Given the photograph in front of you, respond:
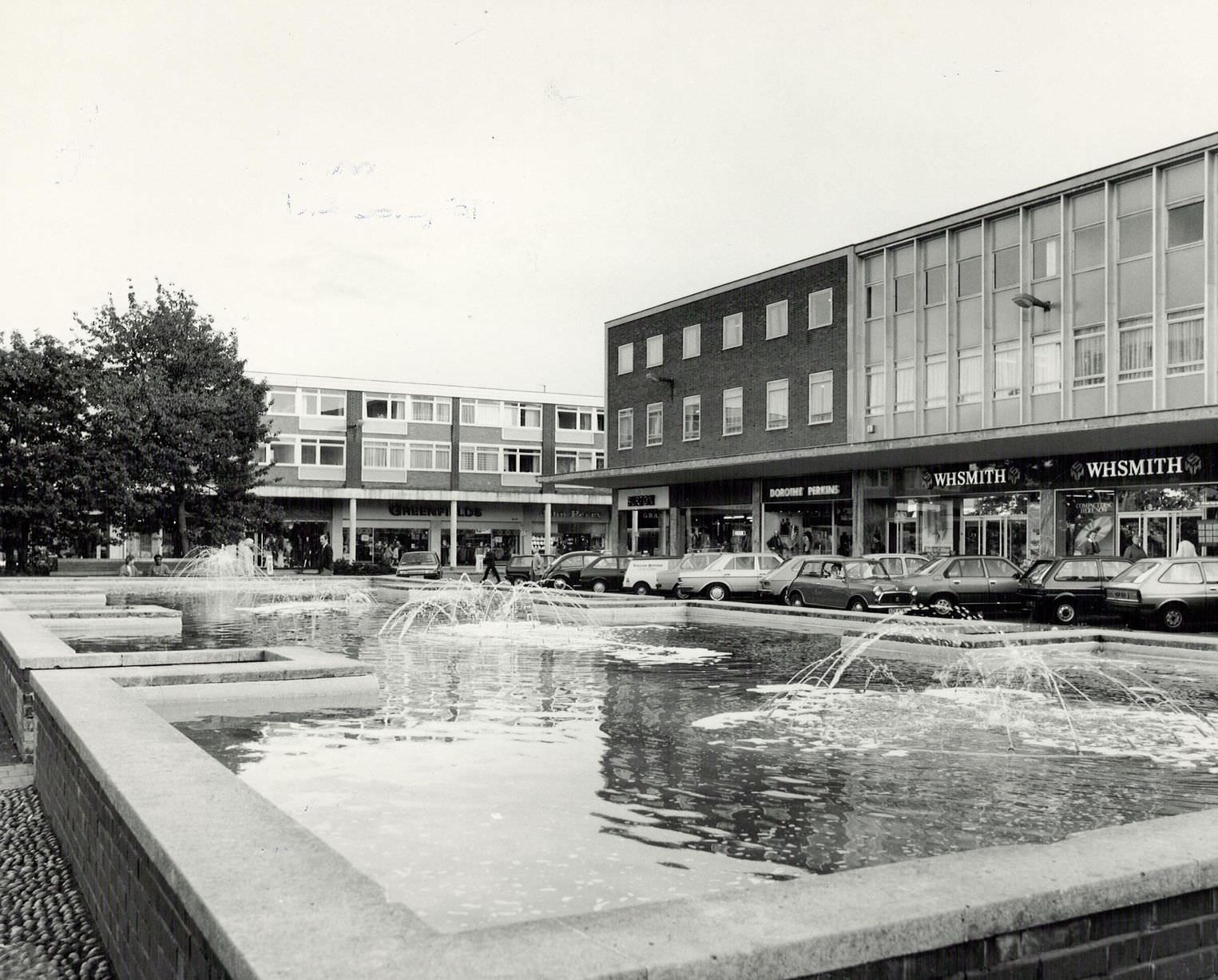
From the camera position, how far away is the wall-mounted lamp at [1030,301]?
99.1 feet

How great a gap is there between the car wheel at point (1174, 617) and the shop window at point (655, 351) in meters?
28.1

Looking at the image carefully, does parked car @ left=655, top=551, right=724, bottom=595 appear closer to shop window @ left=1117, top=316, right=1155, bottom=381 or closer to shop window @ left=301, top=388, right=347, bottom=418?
shop window @ left=1117, top=316, right=1155, bottom=381

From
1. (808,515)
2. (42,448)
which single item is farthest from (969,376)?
(42,448)

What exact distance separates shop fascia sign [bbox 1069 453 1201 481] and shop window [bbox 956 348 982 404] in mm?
3909

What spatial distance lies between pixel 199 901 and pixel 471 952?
0.82 m

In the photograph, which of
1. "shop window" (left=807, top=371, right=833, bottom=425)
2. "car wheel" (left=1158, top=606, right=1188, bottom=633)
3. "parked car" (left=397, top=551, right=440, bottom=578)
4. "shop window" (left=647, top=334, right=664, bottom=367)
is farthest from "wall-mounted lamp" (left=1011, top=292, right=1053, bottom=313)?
"parked car" (left=397, top=551, right=440, bottom=578)

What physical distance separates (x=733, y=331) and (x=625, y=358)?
7510 millimetres

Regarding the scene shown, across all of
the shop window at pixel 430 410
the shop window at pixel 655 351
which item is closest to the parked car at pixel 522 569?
the shop window at pixel 655 351

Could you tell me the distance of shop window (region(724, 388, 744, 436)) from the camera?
4138cm

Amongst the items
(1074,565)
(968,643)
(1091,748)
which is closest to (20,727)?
(1091,748)

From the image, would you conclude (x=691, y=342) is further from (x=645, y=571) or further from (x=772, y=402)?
(x=645, y=571)

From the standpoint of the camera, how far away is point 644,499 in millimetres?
46344

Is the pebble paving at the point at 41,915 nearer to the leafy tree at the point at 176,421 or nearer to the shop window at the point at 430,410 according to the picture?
the leafy tree at the point at 176,421

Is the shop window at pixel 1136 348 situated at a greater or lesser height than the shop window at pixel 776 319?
lesser
